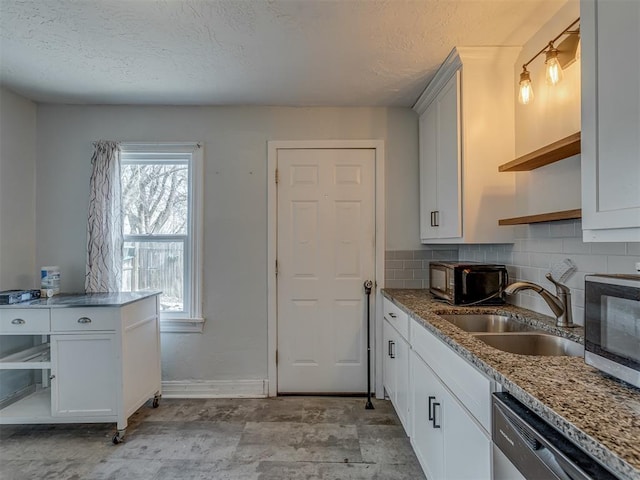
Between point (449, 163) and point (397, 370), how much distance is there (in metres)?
1.42

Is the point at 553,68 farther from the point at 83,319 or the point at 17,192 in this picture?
the point at 17,192

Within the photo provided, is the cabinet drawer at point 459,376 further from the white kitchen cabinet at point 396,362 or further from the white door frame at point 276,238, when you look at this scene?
the white door frame at point 276,238

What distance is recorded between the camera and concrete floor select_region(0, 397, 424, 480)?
6.10 ft

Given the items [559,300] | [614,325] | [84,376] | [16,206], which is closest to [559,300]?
[559,300]

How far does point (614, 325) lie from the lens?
37.3 inches

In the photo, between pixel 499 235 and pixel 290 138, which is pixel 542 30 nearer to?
pixel 499 235

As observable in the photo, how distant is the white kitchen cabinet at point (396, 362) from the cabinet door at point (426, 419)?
0.46ft

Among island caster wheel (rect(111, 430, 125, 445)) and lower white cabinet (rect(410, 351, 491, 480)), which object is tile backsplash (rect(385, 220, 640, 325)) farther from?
island caster wheel (rect(111, 430, 125, 445))

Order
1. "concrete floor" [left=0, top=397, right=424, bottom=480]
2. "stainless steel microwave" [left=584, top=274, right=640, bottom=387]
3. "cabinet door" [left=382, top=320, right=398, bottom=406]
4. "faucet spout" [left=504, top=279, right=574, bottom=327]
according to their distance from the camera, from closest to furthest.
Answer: "stainless steel microwave" [left=584, top=274, right=640, bottom=387] < "faucet spout" [left=504, top=279, right=574, bottom=327] < "concrete floor" [left=0, top=397, right=424, bottom=480] < "cabinet door" [left=382, top=320, right=398, bottom=406]

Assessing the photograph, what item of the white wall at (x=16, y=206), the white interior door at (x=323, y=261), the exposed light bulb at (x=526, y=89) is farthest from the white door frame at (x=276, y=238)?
the white wall at (x=16, y=206)

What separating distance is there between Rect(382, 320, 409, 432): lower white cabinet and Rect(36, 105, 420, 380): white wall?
76 cm

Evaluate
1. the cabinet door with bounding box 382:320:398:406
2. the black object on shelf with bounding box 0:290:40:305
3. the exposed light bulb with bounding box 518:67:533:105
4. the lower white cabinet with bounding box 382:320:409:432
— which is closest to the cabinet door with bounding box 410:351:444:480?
the lower white cabinet with bounding box 382:320:409:432

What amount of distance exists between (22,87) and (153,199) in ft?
3.83

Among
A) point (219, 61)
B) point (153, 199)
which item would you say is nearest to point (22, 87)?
point (153, 199)
